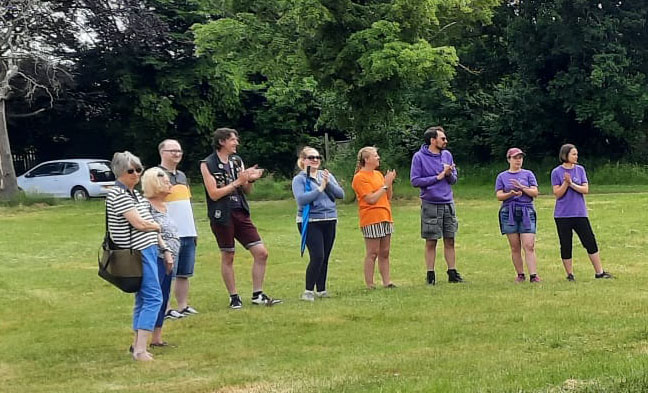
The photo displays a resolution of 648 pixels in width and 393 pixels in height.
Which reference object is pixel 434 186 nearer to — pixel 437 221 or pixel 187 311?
pixel 437 221

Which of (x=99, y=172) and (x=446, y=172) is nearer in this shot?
(x=446, y=172)

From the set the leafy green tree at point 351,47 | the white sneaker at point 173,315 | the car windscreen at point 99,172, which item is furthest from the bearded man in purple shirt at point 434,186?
the car windscreen at point 99,172

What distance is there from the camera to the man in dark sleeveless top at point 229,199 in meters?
8.01

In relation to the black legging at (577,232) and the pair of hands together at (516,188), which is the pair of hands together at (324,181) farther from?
the black legging at (577,232)

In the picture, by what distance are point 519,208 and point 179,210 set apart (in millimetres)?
Result: 3814

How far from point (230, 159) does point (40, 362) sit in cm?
276

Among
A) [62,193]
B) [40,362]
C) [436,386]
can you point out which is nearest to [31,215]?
[62,193]

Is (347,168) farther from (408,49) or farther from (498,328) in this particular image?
(498,328)

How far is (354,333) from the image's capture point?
269 inches

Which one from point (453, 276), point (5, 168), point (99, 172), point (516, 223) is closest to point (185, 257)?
point (453, 276)

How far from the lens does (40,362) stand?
642 cm

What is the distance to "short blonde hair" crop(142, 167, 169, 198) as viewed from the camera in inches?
261

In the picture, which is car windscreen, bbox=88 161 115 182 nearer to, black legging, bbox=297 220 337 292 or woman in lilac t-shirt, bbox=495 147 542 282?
black legging, bbox=297 220 337 292

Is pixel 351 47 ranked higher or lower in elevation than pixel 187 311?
higher
